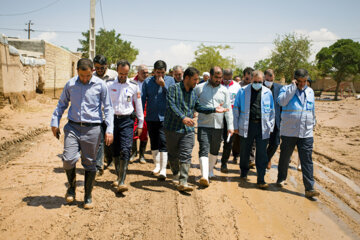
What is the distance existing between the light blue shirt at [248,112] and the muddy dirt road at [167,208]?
3.55 ft

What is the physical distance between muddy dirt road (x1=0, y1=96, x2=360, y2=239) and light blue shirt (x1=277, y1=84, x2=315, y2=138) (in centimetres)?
114

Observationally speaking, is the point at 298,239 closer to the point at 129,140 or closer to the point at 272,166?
the point at 129,140

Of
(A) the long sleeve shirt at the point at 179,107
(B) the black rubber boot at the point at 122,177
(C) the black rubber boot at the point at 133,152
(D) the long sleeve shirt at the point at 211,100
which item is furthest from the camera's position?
(C) the black rubber boot at the point at 133,152

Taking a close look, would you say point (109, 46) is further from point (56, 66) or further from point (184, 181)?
point (184, 181)

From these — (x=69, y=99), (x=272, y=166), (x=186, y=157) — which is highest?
(x=69, y=99)

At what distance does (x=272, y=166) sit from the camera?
24.8 feet

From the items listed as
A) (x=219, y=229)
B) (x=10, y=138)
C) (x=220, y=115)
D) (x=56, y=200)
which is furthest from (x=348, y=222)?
(x=10, y=138)

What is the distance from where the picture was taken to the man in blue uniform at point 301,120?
212 inches

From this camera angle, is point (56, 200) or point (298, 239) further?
point (56, 200)

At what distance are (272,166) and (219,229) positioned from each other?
4130 millimetres

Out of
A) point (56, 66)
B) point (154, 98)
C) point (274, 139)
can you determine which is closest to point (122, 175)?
point (154, 98)

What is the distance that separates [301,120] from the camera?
5418mm

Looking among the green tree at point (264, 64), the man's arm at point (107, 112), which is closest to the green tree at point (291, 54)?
the green tree at point (264, 64)

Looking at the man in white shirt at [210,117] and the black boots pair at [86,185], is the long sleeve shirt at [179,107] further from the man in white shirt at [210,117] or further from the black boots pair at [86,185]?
the black boots pair at [86,185]
